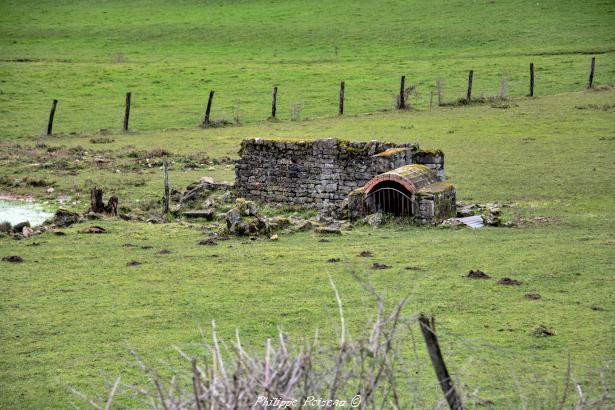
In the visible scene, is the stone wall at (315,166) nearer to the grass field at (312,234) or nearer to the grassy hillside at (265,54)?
the grass field at (312,234)

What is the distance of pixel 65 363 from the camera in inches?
476

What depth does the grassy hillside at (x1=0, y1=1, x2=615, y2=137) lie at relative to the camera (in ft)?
154

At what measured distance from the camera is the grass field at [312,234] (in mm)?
12516

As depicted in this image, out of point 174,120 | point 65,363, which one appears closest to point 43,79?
point 174,120

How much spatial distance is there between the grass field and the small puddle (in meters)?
0.92

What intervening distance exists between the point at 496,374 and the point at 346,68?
47.4 metres

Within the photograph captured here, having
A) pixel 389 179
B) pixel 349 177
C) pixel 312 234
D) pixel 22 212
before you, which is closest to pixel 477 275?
pixel 312 234

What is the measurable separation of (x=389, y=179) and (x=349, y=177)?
2722 mm

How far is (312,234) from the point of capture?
2077 cm

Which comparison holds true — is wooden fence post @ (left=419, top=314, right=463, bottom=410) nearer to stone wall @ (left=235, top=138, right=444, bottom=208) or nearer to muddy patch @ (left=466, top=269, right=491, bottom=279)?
muddy patch @ (left=466, top=269, right=491, bottom=279)

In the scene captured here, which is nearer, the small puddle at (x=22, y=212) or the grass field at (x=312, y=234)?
the grass field at (x=312, y=234)

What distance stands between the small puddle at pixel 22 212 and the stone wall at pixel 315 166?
5.11m

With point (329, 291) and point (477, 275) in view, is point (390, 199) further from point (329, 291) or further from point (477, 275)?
point (329, 291)

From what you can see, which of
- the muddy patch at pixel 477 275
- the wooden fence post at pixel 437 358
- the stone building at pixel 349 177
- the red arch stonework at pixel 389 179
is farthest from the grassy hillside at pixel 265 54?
the wooden fence post at pixel 437 358
